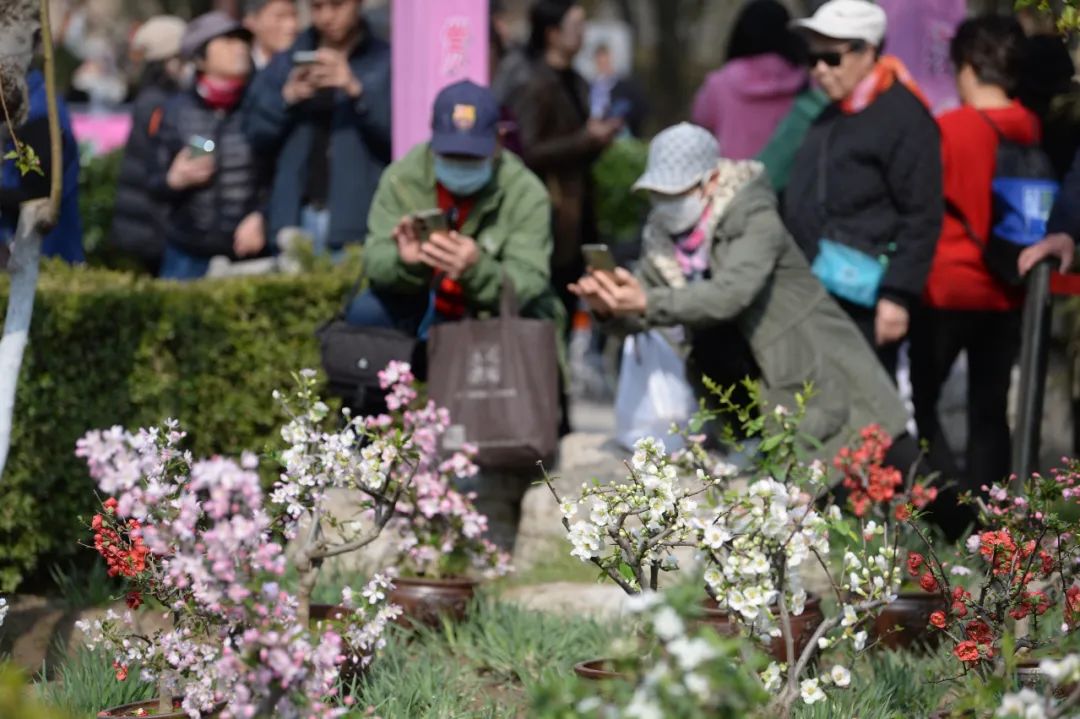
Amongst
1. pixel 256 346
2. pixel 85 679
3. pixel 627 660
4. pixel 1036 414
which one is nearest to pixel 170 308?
pixel 256 346

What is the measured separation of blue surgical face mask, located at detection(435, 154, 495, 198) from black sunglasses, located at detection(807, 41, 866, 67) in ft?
4.11

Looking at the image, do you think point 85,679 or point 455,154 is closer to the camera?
point 85,679

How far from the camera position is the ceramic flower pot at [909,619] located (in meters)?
5.63

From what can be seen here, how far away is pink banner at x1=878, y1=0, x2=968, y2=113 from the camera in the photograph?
28.8 feet

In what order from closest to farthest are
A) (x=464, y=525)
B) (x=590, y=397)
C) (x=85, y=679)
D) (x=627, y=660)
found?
(x=627, y=660), (x=85, y=679), (x=464, y=525), (x=590, y=397)

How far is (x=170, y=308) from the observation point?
22.9 ft

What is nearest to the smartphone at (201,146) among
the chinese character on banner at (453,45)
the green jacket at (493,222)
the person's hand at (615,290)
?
the chinese character on banner at (453,45)

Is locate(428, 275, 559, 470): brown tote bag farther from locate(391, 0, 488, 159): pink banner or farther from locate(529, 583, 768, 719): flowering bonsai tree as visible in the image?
locate(529, 583, 768, 719): flowering bonsai tree

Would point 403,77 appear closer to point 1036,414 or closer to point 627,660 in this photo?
point 1036,414

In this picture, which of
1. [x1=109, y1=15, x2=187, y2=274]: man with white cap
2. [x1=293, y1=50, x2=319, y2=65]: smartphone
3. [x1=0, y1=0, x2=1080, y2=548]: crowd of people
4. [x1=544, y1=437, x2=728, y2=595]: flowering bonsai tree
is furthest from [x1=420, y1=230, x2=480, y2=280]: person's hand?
[x1=109, y1=15, x2=187, y2=274]: man with white cap

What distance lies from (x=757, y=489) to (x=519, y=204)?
9.99 feet

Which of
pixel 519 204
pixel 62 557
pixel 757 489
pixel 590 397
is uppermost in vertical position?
pixel 757 489

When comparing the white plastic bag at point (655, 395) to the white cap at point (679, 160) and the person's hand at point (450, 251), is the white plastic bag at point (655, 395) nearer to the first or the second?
the white cap at point (679, 160)

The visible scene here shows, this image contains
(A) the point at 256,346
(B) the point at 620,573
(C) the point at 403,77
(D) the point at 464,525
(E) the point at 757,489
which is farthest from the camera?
(C) the point at 403,77
